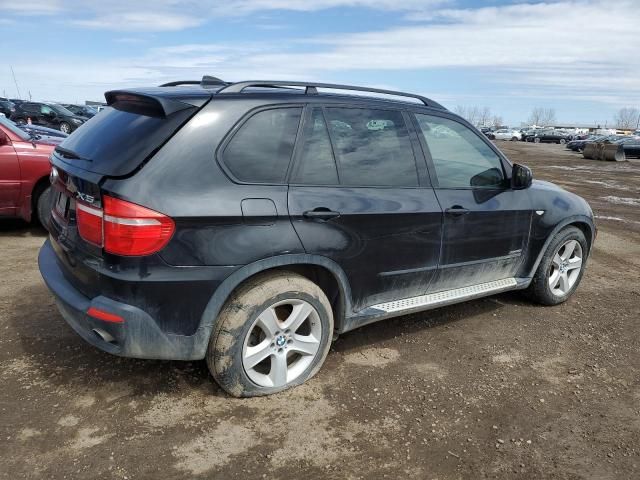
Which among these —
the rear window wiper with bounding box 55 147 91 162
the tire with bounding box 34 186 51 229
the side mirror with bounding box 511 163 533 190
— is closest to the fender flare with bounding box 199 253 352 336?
the rear window wiper with bounding box 55 147 91 162

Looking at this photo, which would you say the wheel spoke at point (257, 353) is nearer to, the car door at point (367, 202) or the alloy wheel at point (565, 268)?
the car door at point (367, 202)

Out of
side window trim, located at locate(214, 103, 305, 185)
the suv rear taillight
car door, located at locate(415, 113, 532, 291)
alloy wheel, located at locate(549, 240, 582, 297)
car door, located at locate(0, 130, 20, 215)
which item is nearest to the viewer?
the suv rear taillight

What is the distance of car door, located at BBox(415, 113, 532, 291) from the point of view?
12.2 ft

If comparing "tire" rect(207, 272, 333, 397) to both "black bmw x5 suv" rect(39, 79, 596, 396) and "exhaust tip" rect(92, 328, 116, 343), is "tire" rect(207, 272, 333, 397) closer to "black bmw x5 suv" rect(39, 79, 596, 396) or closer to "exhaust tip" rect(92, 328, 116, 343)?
"black bmw x5 suv" rect(39, 79, 596, 396)

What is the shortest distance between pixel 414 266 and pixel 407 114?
107 cm

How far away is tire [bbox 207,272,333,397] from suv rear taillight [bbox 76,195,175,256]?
0.55m

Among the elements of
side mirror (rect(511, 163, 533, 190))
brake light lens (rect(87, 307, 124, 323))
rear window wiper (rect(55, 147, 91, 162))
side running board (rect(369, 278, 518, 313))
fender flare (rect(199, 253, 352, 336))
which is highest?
rear window wiper (rect(55, 147, 91, 162))

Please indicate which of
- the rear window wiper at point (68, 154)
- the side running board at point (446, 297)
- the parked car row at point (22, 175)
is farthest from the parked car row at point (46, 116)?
the side running board at point (446, 297)

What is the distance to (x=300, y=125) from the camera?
10.3 ft

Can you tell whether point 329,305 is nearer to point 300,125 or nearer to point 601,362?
point 300,125

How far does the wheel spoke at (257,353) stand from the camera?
301 centimetres

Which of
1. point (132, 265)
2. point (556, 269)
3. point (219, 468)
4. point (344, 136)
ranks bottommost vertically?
point (219, 468)

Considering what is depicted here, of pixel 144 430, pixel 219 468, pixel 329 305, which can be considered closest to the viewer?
pixel 219 468

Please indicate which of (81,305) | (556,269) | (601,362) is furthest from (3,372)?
(556,269)
